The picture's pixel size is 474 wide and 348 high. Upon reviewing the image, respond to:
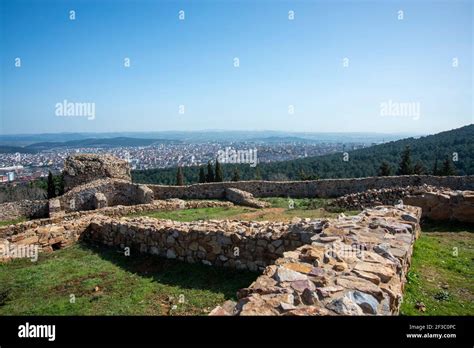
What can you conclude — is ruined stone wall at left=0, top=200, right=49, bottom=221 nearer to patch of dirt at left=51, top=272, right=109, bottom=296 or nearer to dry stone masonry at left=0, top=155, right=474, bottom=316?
dry stone masonry at left=0, top=155, right=474, bottom=316

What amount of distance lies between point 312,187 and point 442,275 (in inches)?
533

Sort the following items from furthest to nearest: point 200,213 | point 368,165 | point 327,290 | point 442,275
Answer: point 368,165 → point 200,213 → point 442,275 → point 327,290

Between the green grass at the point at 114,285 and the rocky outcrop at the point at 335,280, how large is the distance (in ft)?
6.40

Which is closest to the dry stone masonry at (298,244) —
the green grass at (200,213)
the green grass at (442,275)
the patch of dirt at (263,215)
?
the green grass at (442,275)

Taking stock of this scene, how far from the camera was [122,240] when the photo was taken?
33.0 ft

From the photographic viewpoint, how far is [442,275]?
6.91 meters

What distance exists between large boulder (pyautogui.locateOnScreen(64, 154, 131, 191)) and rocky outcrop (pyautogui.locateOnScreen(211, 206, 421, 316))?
19364mm

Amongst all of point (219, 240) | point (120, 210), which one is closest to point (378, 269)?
point (219, 240)

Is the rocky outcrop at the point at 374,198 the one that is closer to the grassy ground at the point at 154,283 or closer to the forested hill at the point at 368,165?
the grassy ground at the point at 154,283

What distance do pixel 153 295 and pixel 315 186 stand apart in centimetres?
1488

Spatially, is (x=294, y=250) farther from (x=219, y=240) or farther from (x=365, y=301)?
(x=365, y=301)

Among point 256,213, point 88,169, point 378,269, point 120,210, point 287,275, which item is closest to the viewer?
point 287,275

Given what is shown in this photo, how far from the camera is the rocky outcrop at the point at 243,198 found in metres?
17.7

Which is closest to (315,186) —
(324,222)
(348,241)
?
(324,222)
